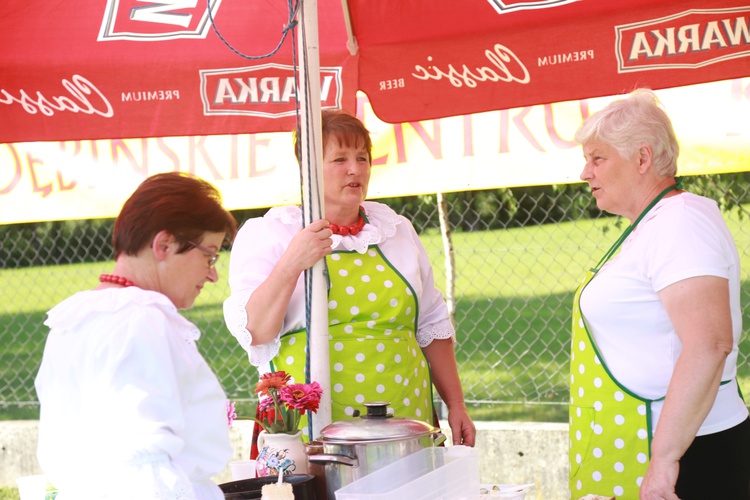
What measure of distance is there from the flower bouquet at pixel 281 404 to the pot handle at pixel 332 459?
0.73 ft

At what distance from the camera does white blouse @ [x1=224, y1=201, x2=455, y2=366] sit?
2879 millimetres

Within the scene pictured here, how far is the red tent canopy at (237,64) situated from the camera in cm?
331

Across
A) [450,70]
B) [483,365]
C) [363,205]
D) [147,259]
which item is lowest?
[483,365]

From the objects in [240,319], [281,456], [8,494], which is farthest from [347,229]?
[8,494]

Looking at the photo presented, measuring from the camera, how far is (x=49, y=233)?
551 inches

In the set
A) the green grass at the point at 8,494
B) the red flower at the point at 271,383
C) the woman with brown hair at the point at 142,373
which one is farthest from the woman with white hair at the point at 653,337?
the green grass at the point at 8,494

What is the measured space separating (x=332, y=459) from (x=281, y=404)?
31cm

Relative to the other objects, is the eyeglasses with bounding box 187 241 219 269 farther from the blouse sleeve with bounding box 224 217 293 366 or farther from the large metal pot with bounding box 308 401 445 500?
the blouse sleeve with bounding box 224 217 293 366

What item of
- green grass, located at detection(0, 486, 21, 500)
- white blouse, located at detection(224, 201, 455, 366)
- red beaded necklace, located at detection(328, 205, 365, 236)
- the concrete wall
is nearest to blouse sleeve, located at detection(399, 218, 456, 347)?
white blouse, located at detection(224, 201, 455, 366)

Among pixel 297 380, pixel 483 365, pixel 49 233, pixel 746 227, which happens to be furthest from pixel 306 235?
pixel 49 233

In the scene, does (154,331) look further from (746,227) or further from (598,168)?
(746,227)

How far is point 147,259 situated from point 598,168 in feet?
4.63

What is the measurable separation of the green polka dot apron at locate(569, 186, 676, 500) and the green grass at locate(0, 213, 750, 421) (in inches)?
148

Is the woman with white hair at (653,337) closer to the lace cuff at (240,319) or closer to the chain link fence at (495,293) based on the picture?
the lace cuff at (240,319)
